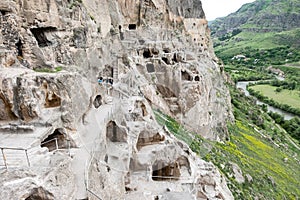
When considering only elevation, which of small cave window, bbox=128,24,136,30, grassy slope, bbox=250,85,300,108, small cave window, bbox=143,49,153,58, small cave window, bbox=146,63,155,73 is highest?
small cave window, bbox=128,24,136,30

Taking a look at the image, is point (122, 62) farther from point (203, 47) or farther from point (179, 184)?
point (203, 47)

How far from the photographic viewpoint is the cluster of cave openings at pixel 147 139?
17500mm

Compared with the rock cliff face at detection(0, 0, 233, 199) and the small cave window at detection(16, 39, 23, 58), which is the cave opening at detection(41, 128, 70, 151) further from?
the small cave window at detection(16, 39, 23, 58)

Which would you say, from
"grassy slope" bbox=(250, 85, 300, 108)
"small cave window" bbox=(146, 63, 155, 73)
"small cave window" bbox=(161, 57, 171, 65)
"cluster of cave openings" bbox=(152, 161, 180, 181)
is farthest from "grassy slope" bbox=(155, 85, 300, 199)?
"grassy slope" bbox=(250, 85, 300, 108)

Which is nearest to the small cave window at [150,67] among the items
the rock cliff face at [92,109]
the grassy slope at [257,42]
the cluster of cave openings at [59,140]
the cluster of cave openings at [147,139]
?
the rock cliff face at [92,109]

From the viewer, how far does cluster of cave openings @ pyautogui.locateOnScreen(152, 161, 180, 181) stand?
56.0 ft

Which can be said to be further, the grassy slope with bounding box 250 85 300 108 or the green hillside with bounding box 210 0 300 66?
the green hillside with bounding box 210 0 300 66

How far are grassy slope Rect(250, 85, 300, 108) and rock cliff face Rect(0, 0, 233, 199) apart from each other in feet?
189

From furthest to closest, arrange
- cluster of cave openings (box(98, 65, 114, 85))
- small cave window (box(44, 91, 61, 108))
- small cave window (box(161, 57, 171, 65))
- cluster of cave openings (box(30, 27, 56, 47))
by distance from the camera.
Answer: small cave window (box(161, 57, 171, 65)) < cluster of cave openings (box(98, 65, 114, 85)) < cluster of cave openings (box(30, 27, 56, 47)) < small cave window (box(44, 91, 61, 108))

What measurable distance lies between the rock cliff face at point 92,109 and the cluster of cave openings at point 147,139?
0.07 metres

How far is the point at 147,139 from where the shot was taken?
58.3 feet

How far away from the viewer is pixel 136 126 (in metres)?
17.1

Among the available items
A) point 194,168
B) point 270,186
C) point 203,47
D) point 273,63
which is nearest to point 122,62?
point 194,168

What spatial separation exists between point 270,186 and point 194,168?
47.3ft
